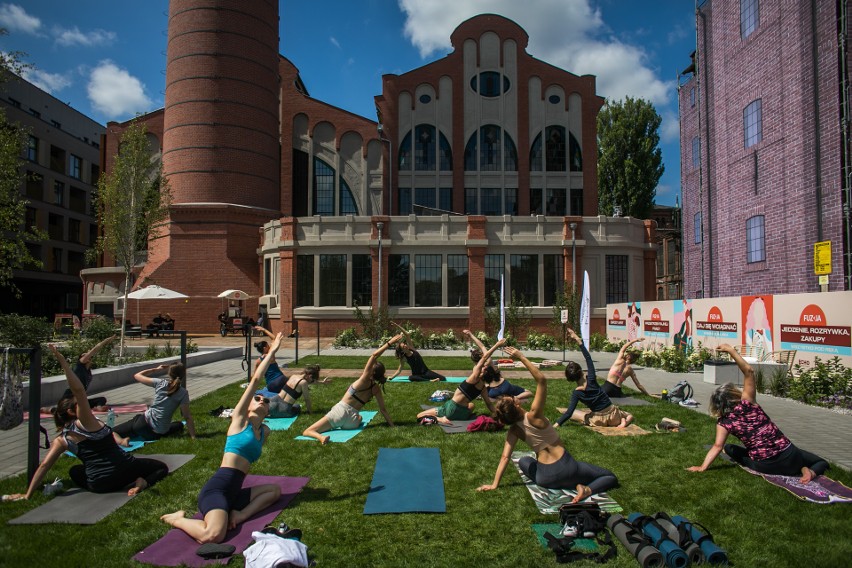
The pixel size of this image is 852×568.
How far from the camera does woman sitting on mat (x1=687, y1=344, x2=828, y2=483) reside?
641 cm

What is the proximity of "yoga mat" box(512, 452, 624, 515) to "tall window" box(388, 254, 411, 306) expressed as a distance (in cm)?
2245

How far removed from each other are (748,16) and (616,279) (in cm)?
1332

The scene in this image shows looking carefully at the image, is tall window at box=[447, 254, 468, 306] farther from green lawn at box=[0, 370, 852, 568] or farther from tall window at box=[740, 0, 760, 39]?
green lawn at box=[0, 370, 852, 568]

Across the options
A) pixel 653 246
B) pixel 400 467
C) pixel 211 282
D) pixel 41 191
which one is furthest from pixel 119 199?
pixel 41 191

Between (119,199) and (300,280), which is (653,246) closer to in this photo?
(300,280)

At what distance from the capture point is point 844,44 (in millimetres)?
19719

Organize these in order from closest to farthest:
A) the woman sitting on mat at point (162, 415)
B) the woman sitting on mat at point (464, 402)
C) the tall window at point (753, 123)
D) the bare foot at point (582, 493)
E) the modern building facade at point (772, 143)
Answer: the bare foot at point (582, 493) → the woman sitting on mat at point (162, 415) → the woman sitting on mat at point (464, 402) → the modern building facade at point (772, 143) → the tall window at point (753, 123)

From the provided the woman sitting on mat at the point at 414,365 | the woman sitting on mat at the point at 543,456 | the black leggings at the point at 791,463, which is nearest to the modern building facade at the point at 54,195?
the woman sitting on mat at the point at 414,365

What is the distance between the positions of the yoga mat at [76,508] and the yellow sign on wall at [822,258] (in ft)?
71.5

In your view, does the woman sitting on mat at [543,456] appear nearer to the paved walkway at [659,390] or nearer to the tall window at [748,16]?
the paved walkway at [659,390]

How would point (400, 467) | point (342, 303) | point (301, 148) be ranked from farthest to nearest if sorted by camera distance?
point (301, 148) < point (342, 303) < point (400, 467)

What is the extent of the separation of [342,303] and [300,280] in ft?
8.81

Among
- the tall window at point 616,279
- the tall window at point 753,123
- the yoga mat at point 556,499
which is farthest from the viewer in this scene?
the tall window at point 616,279

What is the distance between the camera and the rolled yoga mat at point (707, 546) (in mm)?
4406
